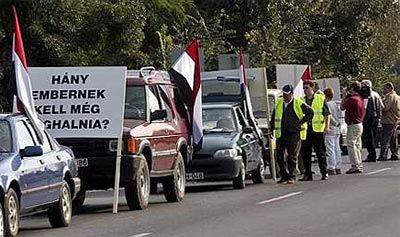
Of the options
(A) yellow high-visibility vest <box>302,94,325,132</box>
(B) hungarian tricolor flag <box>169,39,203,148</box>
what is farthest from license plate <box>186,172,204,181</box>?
(A) yellow high-visibility vest <box>302,94,325,132</box>

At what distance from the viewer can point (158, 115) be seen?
1792cm

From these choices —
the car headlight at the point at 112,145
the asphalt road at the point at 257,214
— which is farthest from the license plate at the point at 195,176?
the car headlight at the point at 112,145

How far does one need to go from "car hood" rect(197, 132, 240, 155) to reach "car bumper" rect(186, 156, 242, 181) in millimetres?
199

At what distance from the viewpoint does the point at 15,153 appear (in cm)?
1388

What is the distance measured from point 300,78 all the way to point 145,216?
33.8 ft

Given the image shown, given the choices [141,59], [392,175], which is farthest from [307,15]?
[392,175]

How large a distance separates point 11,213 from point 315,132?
1019cm

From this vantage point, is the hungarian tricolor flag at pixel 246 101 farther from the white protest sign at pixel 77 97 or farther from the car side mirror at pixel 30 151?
the car side mirror at pixel 30 151

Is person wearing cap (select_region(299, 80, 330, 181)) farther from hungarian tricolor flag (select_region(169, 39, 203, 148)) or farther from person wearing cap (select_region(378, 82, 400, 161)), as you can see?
person wearing cap (select_region(378, 82, 400, 161))

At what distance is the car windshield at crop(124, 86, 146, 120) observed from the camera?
17.9m

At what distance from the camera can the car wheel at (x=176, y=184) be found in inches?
725

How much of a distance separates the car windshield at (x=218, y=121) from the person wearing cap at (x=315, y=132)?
165 centimetres

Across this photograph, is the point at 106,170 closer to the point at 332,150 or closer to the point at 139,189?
the point at 139,189

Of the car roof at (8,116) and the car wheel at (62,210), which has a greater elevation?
the car roof at (8,116)
